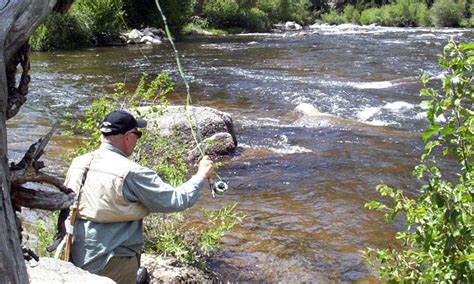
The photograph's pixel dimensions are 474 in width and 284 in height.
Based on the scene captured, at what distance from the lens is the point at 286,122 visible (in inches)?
464

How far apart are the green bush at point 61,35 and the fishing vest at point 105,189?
2176 centimetres

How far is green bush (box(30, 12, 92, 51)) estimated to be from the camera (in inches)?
952

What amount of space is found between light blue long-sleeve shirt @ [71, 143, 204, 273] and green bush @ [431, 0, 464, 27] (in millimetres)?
48977

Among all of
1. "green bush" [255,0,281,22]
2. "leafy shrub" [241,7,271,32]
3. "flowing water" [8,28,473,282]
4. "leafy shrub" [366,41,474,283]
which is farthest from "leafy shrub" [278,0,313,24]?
"leafy shrub" [366,41,474,283]

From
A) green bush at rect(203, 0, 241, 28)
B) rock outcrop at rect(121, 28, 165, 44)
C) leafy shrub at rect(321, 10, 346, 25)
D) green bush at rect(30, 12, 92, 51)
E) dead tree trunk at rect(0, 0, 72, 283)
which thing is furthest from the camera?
leafy shrub at rect(321, 10, 346, 25)

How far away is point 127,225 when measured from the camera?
3.25m

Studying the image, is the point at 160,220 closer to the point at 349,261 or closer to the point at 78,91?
the point at 349,261

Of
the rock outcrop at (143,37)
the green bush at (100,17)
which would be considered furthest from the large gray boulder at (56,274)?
the rock outcrop at (143,37)

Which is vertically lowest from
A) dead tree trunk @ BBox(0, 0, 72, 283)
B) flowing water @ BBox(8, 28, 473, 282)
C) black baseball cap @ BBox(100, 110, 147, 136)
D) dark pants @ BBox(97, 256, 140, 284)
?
flowing water @ BBox(8, 28, 473, 282)

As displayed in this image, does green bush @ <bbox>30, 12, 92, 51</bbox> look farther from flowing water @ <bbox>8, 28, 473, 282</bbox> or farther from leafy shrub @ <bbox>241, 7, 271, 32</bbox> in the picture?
leafy shrub @ <bbox>241, 7, 271, 32</bbox>

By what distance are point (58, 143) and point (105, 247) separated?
666cm

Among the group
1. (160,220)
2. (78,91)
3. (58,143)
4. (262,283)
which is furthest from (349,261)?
(78,91)

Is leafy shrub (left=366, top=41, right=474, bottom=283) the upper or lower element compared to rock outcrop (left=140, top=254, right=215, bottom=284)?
upper

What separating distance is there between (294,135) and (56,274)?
8.58m
